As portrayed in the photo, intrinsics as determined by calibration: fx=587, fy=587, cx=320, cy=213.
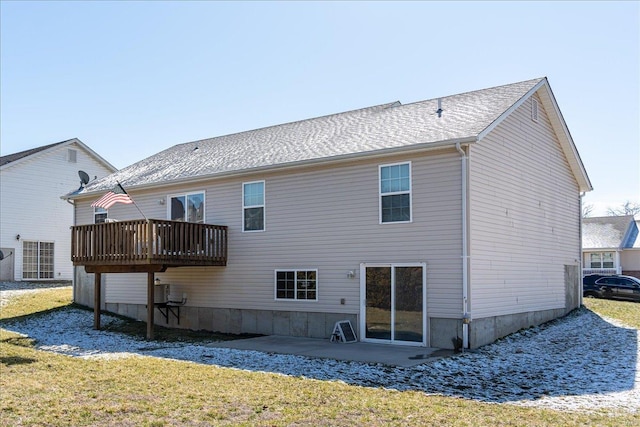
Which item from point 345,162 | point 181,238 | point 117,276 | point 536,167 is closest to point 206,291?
point 181,238

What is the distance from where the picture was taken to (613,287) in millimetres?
25531

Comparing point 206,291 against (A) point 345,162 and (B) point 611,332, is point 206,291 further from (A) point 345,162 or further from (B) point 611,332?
(B) point 611,332

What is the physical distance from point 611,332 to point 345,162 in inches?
323

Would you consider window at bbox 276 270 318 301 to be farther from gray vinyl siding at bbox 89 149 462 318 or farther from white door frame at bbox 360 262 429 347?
white door frame at bbox 360 262 429 347

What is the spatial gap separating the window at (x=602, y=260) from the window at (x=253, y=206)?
26711 millimetres

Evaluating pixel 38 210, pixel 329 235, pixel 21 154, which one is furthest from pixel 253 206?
pixel 21 154

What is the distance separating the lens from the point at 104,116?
19.2 meters

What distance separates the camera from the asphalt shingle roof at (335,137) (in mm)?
14102

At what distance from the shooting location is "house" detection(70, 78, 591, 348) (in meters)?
13.2

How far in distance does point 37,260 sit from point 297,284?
18714 millimetres

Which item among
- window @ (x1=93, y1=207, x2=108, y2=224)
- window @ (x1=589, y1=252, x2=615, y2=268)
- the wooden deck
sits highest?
window @ (x1=93, y1=207, x2=108, y2=224)

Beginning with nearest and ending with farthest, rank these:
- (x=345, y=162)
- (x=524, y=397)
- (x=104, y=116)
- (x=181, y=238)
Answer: (x=524, y=397), (x=345, y=162), (x=181, y=238), (x=104, y=116)

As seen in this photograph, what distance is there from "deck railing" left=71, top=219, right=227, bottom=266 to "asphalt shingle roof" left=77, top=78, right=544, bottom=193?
195 centimetres

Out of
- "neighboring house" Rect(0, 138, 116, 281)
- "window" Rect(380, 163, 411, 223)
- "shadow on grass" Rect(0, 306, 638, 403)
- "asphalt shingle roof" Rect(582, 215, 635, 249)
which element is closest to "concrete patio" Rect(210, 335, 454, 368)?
"shadow on grass" Rect(0, 306, 638, 403)
